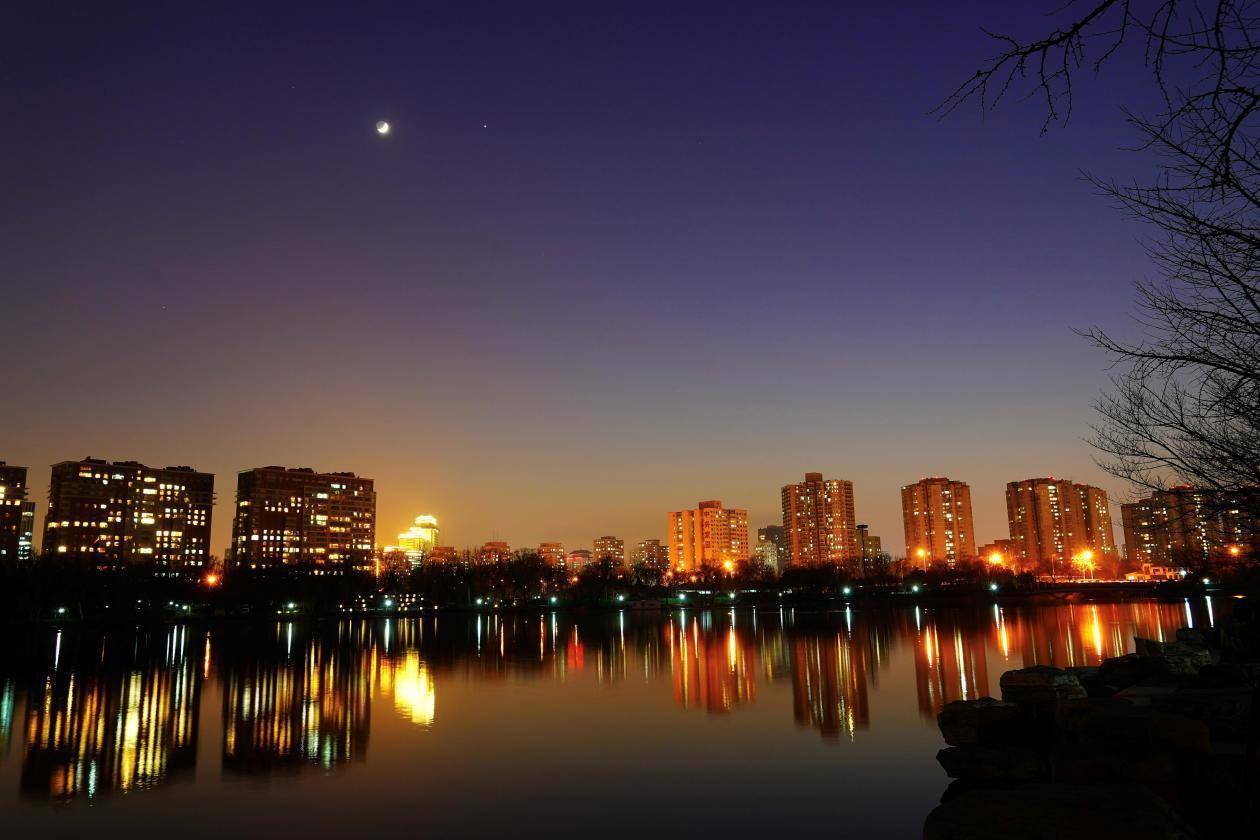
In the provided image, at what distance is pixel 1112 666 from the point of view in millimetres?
24688

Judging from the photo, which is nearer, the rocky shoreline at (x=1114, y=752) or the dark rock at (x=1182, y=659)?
the rocky shoreline at (x=1114, y=752)

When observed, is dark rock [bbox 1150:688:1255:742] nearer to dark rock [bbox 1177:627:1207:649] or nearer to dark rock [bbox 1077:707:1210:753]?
dark rock [bbox 1077:707:1210:753]

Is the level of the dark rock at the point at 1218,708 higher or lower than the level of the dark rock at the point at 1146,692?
higher

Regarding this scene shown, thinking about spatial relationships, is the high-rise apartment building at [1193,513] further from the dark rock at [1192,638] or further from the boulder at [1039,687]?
the dark rock at [1192,638]

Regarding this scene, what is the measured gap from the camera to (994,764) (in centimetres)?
1827

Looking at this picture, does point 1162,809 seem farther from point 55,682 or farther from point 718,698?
point 55,682

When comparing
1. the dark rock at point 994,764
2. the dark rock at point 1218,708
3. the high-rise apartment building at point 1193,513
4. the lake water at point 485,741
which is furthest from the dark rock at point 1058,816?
the dark rock at point 994,764

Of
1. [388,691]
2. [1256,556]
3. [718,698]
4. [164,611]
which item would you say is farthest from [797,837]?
[164,611]

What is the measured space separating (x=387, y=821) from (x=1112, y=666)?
2110 centimetres

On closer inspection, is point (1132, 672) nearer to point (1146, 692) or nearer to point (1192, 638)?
point (1146, 692)

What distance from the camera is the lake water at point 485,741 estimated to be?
58.0ft

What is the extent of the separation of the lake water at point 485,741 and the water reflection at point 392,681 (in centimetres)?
17

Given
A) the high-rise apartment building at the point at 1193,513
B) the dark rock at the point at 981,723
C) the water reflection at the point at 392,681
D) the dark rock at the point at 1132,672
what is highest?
the high-rise apartment building at the point at 1193,513

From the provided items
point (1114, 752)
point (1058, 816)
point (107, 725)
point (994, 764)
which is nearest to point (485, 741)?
point (107, 725)
